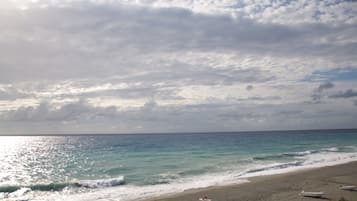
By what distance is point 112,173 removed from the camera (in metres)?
29.4

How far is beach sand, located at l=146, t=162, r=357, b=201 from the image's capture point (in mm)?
16094

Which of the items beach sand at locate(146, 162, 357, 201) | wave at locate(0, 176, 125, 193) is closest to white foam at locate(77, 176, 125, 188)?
wave at locate(0, 176, 125, 193)

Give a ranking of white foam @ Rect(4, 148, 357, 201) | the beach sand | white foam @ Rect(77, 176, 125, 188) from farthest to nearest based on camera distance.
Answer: white foam @ Rect(77, 176, 125, 188) < white foam @ Rect(4, 148, 357, 201) < the beach sand

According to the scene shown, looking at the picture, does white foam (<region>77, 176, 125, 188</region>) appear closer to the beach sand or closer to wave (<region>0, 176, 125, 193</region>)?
wave (<region>0, 176, 125, 193</region>)

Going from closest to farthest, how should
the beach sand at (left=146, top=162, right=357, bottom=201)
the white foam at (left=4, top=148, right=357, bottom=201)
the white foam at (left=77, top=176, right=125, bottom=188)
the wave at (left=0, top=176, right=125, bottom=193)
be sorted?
the beach sand at (left=146, top=162, right=357, bottom=201)
the white foam at (left=4, top=148, right=357, bottom=201)
the wave at (left=0, top=176, right=125, bottom=193)
the white foam at (left=77, top=176, right=125, bottom=188)

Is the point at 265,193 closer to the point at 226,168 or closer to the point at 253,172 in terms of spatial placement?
the point at 253,172

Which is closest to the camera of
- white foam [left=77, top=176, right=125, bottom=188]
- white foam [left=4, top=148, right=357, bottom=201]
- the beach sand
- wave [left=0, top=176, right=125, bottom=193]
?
the beach sand

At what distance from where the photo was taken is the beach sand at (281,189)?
52.8ft

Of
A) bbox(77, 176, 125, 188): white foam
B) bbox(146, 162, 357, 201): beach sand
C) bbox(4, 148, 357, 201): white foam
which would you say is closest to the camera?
bbox(146, 162, 357, 201): beach sand

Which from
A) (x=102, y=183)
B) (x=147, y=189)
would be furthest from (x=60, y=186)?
(x=147, y=189)

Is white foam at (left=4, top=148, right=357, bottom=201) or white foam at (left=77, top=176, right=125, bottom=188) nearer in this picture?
white foam at (left=4, top=148, right=357, bottom=201)

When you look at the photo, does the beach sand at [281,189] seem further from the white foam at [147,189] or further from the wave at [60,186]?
the wave at [60,186]

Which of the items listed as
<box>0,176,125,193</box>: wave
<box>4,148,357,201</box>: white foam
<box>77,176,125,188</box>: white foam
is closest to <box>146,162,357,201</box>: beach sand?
<box>4,148,357,201</box>: white foam

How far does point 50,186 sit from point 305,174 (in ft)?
65.1
